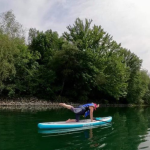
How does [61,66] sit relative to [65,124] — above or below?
above

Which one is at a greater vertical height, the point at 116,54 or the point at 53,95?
the point at 116,54

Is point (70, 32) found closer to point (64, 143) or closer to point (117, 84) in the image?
point (117, 84)

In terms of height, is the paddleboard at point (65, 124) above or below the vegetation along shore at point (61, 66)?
below

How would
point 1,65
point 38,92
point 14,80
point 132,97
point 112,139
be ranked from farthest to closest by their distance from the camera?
point 132,97
point 38,92
point 14,80
point 1,65
point 112,139

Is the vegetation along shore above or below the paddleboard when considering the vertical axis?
above

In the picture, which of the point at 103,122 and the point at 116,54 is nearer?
the point at 103,122

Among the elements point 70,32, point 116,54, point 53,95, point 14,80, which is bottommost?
point 53,95

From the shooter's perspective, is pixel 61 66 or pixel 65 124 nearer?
pixel 65 124

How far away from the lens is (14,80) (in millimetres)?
27500

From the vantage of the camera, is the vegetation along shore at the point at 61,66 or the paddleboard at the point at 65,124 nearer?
the paddleboard at the point at 65,124

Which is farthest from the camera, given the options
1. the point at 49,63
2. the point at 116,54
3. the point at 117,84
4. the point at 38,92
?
the point at 116,54

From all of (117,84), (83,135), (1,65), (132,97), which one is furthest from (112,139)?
(132,97)

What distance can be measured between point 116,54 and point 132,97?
10.2m

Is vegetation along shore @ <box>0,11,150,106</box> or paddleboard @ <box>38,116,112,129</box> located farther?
vegetation along shore @ <box>0,11,150,106</box>
